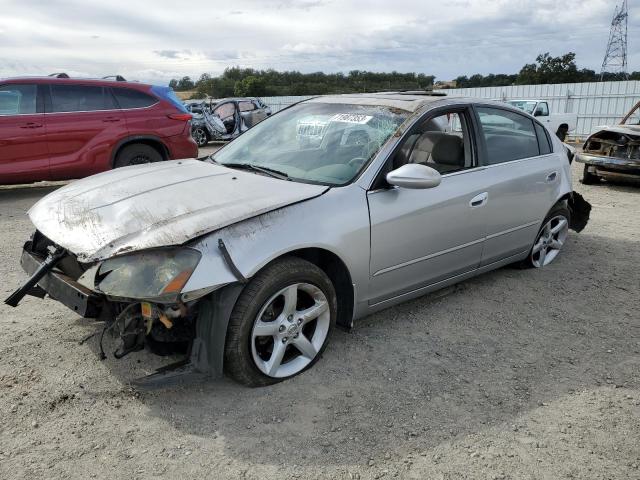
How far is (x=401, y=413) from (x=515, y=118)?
9.73ft

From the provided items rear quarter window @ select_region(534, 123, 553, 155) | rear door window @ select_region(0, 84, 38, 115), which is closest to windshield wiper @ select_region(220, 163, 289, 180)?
rear quarter window @ select_region(534, 123, 553, 155)

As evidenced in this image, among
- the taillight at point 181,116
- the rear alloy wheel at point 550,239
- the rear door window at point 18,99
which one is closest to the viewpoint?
the rear alloy wheel at point 550,239

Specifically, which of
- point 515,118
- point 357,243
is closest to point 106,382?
point 357,243

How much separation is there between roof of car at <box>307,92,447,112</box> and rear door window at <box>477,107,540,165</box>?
46 centimetres

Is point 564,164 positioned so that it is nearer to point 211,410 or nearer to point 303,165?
point 303,165

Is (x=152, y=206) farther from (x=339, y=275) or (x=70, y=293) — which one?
(x=339, y=275)

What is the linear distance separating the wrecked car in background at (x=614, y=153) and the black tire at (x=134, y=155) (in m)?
7.16

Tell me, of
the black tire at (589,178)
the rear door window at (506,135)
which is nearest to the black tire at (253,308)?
the rear door window at (506,135)

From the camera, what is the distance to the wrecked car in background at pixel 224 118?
16906mm

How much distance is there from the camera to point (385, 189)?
3.29 meters

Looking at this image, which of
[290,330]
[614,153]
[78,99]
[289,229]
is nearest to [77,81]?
[78,99]

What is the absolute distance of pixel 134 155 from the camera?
26.6ft

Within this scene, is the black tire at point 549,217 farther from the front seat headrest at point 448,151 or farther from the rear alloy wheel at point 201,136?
the rear alloy wheel at point 201,136

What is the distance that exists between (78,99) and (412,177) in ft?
20.9
